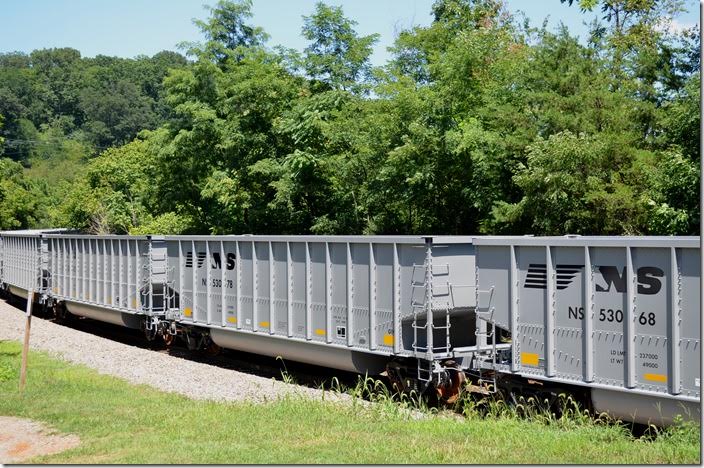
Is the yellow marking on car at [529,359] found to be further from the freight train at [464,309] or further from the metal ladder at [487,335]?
the metal ladder at [487,335]

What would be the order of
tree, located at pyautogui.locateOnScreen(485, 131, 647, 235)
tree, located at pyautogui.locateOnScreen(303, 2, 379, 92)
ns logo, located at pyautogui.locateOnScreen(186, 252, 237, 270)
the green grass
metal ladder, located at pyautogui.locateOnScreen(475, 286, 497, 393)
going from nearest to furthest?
the green grass → metal ladder, located at pyautogui.locateOnScreen(475, 286, 497, 393) → ns logo, located at pyautogui.locateOnScreen(186, 252, 237, 270) → tree, located at pyautogui.locateOnScreen(485, 131, 647, 235) → tree, located at pyautogui.locateOnScreen(303, 2, 379, 92)

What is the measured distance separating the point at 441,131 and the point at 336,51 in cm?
1050

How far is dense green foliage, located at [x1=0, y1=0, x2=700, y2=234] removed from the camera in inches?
910

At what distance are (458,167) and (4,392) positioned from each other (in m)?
17.1

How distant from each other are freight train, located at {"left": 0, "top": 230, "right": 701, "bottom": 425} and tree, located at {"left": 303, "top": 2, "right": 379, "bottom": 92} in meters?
15.3

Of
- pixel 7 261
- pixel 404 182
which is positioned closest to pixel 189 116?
pixel 7 261

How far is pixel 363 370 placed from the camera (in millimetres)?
15984

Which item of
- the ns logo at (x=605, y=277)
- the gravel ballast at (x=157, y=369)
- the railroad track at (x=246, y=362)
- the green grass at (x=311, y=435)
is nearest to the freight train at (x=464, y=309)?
the ns logo at (x=605, y=277)

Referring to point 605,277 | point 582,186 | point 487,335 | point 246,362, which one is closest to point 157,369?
point 246,362

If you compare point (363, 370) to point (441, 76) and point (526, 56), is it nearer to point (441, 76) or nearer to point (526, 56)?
point (441, 76)

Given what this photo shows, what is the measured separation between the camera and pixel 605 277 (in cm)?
1143

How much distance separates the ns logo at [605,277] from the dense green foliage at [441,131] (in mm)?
8331

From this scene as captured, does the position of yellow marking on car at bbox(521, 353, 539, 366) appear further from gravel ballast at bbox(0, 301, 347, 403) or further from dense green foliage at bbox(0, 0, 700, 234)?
dense green foliage at bbox(0, 0, 700, 234)

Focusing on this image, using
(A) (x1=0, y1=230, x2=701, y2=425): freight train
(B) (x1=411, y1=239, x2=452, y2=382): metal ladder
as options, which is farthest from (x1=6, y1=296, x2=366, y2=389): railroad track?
(B) (x1=411, y1=239, x2=452, y2=382): metal ladder
